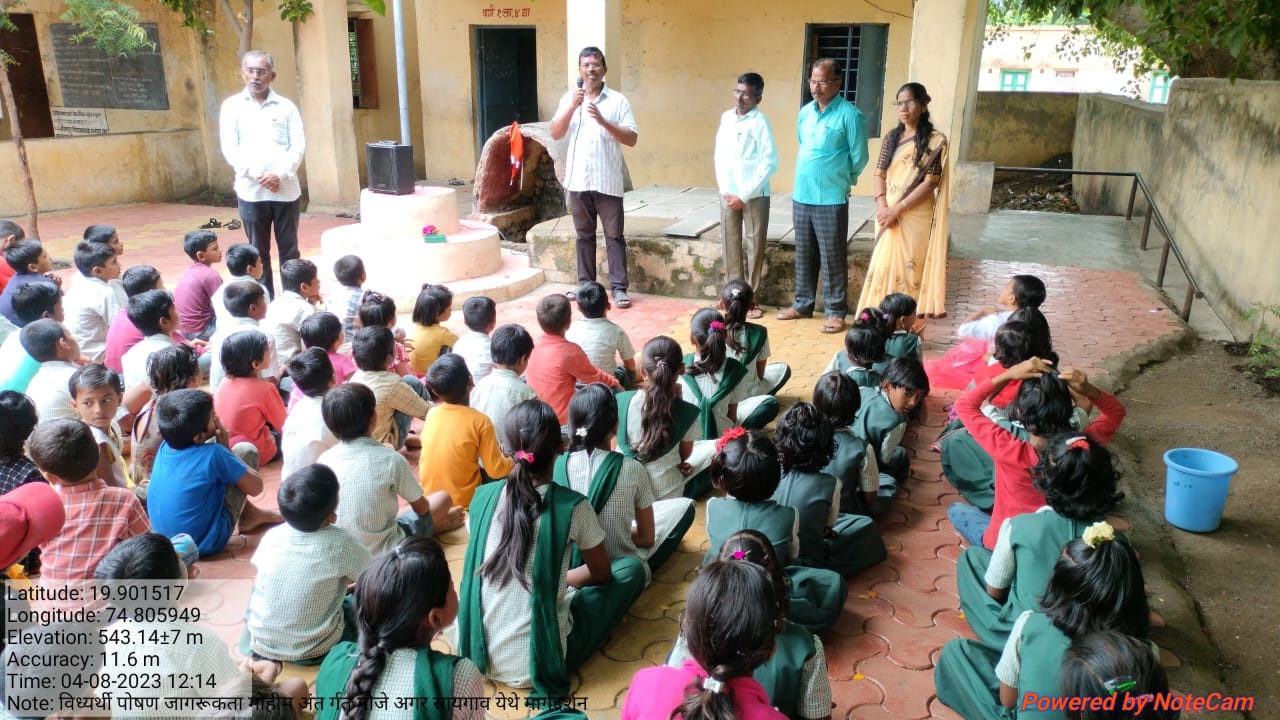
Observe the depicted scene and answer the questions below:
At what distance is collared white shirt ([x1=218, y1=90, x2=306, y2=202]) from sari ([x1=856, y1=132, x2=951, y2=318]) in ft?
13.0

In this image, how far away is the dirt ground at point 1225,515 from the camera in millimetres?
2996

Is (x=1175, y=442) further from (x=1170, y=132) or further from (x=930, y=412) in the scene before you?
(x=1170, y=132)

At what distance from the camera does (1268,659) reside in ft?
9.64

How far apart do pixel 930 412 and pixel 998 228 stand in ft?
17.9

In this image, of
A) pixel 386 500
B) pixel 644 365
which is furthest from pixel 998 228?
pixel 386 500

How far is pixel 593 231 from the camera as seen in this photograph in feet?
22.9

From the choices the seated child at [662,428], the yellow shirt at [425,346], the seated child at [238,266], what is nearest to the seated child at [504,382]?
the seated child at [662,428]

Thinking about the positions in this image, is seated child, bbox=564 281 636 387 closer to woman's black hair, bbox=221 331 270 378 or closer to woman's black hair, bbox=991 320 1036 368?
woman's black hair, bbox=221 331 270 378

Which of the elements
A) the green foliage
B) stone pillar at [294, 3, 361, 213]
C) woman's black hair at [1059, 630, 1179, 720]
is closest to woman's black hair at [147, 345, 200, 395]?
woman's black hair at [1059, 630, 1179, 720]

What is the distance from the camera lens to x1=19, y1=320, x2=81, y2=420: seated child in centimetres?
376

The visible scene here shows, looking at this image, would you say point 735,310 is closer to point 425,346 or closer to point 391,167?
point 425,346

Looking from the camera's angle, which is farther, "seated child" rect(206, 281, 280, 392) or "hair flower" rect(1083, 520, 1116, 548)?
"seated child" rect(206, 281, 280, 392)

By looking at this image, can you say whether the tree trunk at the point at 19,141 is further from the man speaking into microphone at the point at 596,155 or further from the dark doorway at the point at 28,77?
the dark doorway at the point at 28,77

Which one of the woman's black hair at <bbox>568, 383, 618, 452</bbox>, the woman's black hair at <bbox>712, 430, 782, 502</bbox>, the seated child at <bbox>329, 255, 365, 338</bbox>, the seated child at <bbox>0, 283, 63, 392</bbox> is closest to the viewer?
the woman's black hair at <bbox>712, 430, 782, 502</bbox>
